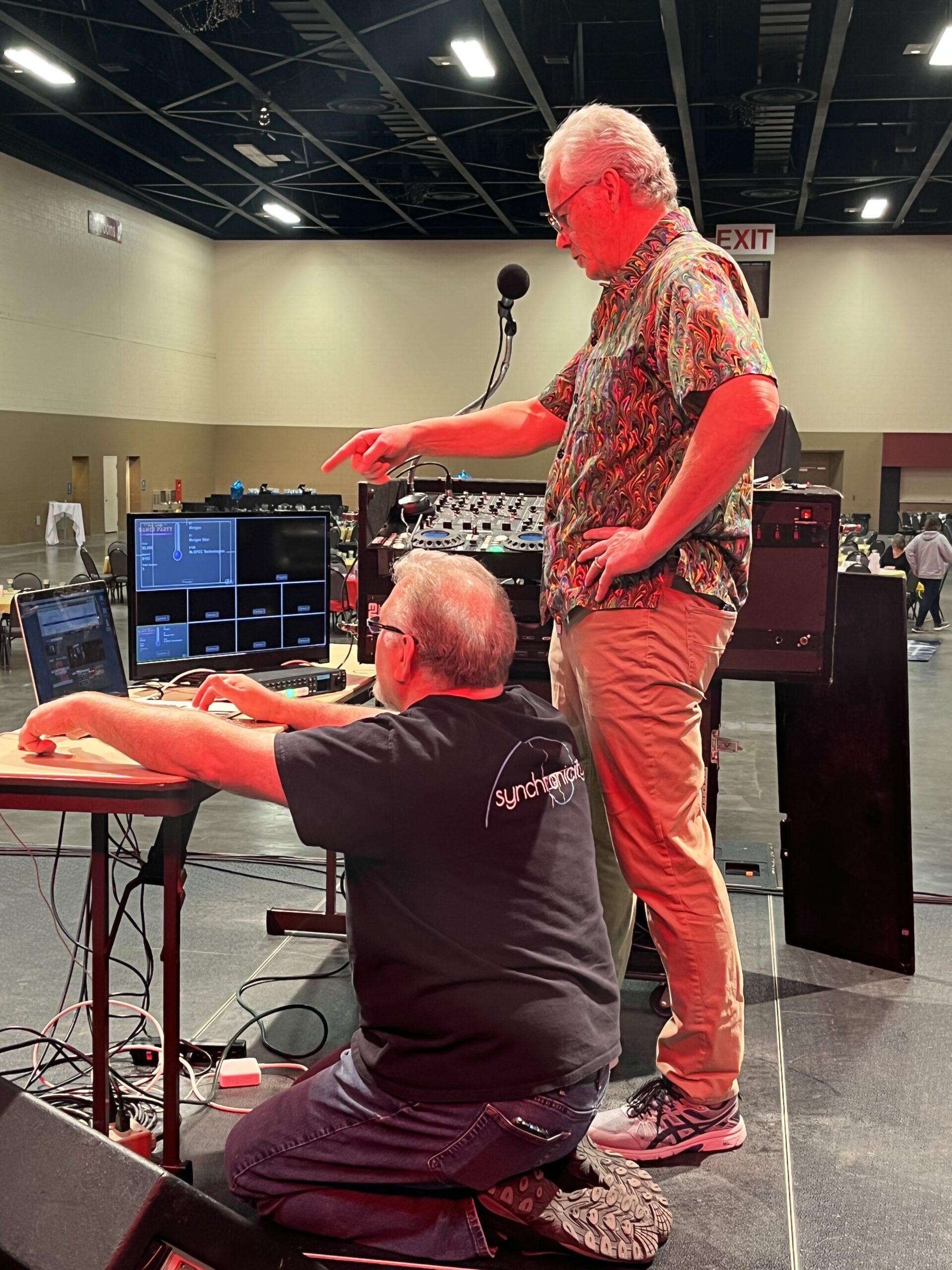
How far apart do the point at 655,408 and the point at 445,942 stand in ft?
3.38

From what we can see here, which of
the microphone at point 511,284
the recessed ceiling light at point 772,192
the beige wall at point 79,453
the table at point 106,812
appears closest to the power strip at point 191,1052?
the table at point 106,812

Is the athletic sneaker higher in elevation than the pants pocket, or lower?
lower

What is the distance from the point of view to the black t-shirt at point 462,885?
1668 millimetres

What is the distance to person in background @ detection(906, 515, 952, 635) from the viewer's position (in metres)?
11.7

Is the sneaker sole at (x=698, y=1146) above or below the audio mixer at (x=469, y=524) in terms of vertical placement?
below

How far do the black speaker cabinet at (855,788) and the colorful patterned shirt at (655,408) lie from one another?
905mm

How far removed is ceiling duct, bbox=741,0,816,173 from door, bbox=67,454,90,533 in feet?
31.3

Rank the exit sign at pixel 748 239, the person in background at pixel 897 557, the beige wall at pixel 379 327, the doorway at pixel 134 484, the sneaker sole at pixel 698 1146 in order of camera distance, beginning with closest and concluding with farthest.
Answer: the sneaker sole at pixel 698 1146 → the person in background at pixel 897 557 → the exit sign at pixel 748 239 → the doorway at pixel 134 484 → the beige wall at pixel 379 327

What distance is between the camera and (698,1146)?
227cm

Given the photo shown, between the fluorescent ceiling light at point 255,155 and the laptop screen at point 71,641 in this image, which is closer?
the laptop screen at point 71,641

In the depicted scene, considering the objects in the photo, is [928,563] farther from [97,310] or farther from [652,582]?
[97,310]

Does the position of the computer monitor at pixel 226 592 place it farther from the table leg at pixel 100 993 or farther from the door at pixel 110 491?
the door at pixel 110 491

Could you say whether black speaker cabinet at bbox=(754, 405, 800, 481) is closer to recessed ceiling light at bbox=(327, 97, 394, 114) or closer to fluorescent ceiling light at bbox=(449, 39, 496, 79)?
fluorescent ceiling light at bbox=(449, 39, 496, 79)

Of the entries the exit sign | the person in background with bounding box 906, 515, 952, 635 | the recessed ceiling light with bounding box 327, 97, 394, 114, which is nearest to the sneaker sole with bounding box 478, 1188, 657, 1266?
the person in background with bounding box 906, 515, 952, 635
